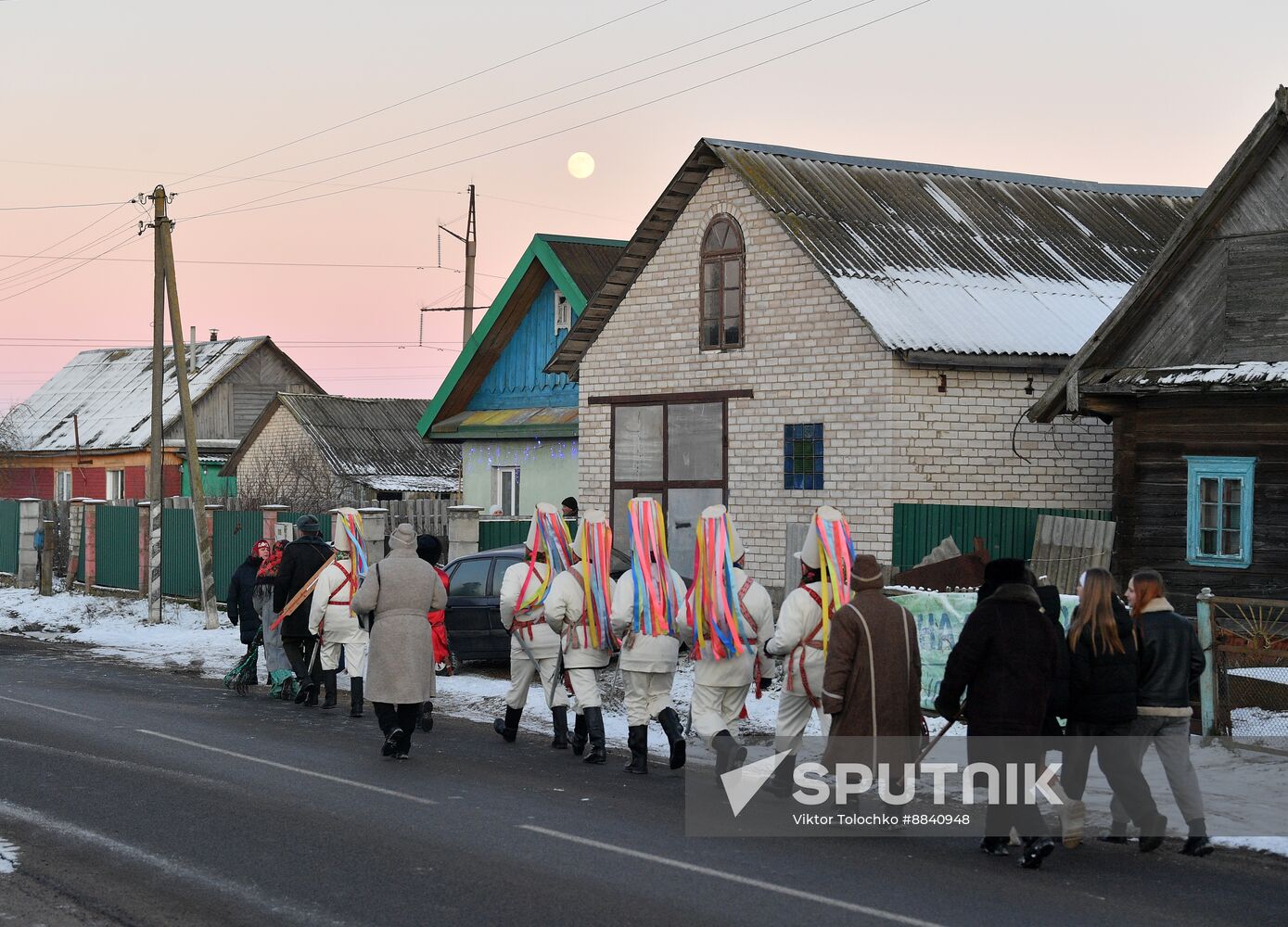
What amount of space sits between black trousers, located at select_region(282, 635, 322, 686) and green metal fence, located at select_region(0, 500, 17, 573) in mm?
23280

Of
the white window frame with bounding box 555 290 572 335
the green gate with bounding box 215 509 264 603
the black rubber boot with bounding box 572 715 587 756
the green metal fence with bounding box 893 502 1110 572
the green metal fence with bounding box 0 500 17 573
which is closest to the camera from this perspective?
the black rubber boot with bounding box 572 715 587 756

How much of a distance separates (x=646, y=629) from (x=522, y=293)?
20270 millimetres

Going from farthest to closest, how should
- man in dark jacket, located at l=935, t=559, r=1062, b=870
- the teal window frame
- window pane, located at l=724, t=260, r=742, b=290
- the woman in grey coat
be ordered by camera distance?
window pane, located at l=724, t=260, r=742, b=290, the teal window frame, the woman in grey coat, man in dark jacket, located at l=935, t=559, r=1062, b=870

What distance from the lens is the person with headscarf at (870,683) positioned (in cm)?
956

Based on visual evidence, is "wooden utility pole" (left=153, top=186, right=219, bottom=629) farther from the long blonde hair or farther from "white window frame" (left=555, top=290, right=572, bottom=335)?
the long blonde hair

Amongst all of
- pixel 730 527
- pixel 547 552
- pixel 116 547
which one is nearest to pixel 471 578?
pixel 547 552

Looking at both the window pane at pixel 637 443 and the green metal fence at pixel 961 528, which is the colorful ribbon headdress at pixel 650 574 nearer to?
the green metal fence at pixel 961 528

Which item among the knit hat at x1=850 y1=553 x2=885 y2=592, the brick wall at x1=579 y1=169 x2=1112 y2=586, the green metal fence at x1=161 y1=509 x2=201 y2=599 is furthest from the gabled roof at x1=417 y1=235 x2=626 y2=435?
the knit hat at x1=850 y1=553 x2=885 y2=592

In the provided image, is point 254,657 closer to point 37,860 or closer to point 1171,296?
point 37,860

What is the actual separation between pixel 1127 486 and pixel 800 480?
4653 mm

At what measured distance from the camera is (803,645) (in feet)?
34.3

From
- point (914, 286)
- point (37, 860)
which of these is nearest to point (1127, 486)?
point (914, 286)

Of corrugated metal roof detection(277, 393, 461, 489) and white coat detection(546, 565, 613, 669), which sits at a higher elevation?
corrugated metal roof detection(277, 393, 461, 489)

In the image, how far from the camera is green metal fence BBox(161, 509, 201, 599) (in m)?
29.7
